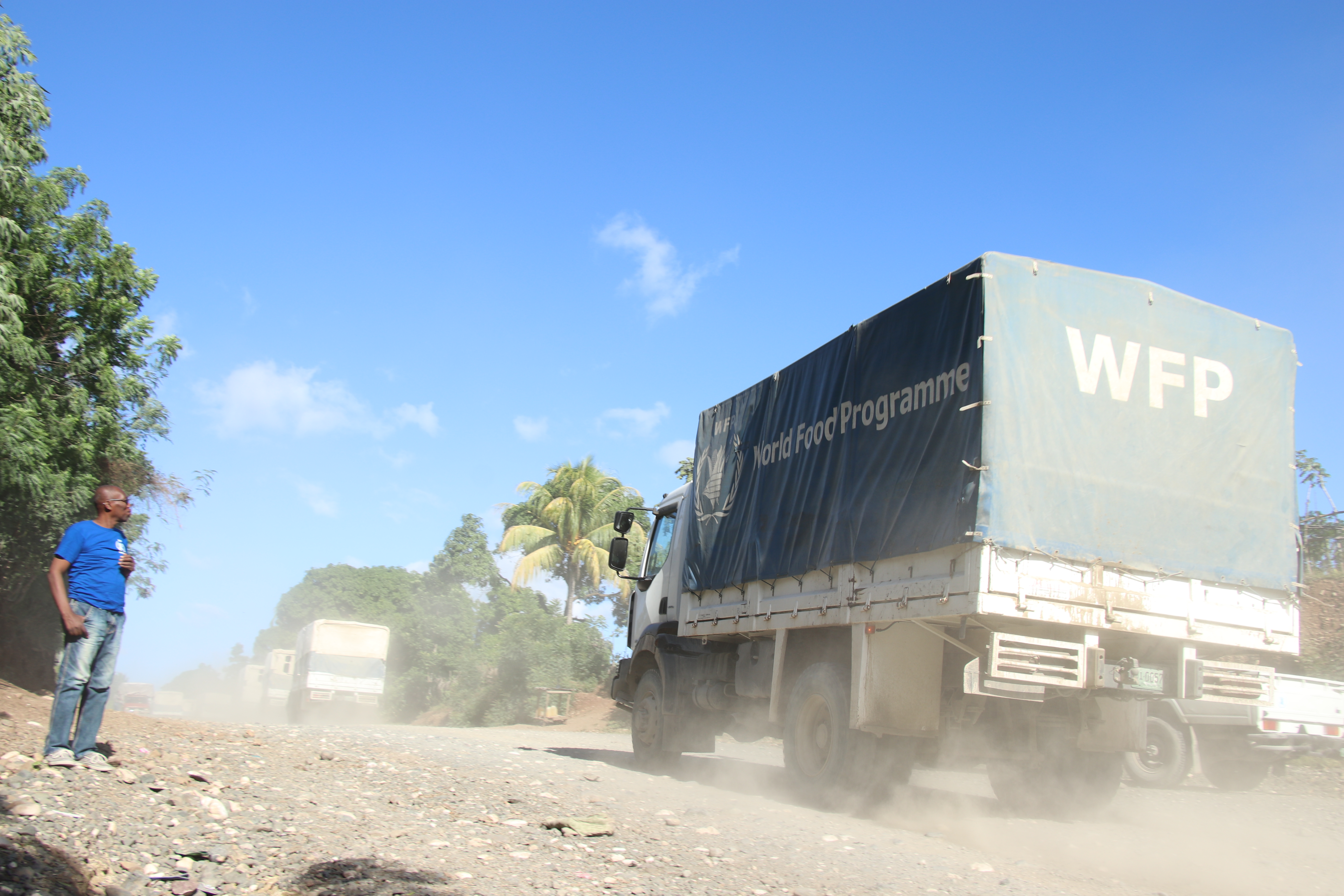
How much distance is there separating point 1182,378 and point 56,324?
13.2 meters

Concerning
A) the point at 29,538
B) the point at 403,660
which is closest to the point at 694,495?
the point at 29,538

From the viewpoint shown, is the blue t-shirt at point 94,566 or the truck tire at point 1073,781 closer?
the blue t-shirt at point 94,566

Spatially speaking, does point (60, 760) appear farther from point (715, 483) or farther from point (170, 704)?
point (170, 704)

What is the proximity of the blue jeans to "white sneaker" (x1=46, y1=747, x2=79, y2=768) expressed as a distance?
Result: 0.24ft

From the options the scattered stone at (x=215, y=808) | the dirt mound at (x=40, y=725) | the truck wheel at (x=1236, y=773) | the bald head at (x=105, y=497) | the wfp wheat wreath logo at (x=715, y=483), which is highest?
the wfp wheat wreath logo at (x=715, y=483)

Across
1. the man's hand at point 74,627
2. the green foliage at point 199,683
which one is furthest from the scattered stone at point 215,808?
the green foliage at point 199,683

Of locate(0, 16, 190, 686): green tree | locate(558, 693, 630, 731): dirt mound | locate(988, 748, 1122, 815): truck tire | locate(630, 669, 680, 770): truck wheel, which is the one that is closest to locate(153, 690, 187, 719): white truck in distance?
locate(558, 693, 630, 731): dirt mound

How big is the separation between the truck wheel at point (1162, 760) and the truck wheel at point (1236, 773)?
0.58 metres

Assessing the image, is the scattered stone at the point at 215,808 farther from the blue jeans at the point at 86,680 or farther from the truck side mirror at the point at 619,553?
the truck side mirror at the point at 619,553

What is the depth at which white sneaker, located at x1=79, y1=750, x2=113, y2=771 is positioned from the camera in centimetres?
522

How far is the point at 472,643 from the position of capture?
36000mm

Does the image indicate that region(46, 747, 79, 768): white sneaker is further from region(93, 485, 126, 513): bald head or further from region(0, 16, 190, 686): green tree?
region(0, 16, 190, 686): green tree

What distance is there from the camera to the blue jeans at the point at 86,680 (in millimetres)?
5344

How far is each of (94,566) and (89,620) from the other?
32cm
